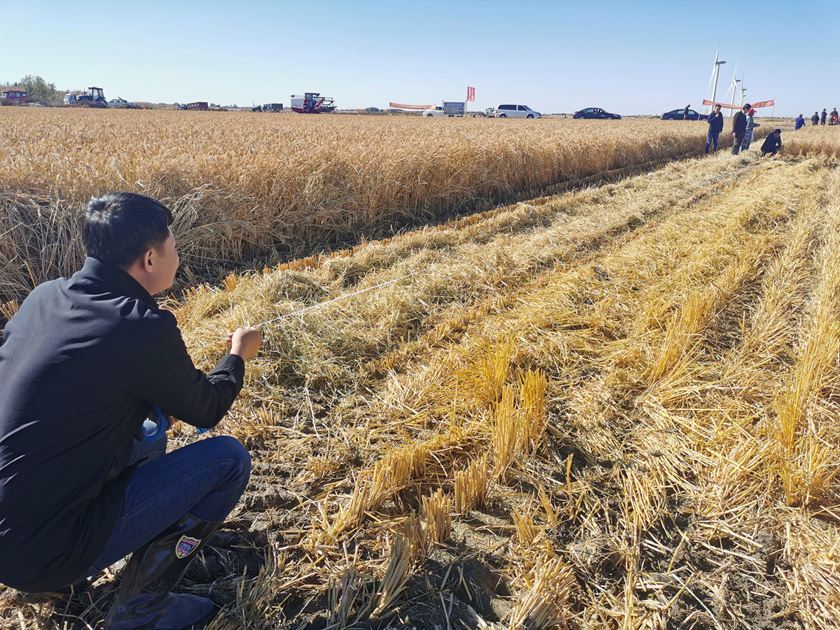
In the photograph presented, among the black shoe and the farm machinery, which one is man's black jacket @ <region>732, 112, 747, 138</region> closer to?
the black shoe

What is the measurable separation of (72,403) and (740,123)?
20259 millimetres

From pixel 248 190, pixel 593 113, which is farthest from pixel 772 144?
pixel 593 113

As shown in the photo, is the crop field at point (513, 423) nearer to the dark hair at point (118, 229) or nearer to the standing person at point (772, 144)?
the dark hair at point (118, 229)

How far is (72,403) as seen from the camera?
5.18ft

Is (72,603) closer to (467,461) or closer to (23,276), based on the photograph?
(467,461)

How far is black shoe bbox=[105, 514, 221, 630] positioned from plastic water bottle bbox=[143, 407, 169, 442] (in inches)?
15.9

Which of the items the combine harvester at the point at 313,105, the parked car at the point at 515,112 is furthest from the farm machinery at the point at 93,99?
the parked car at the point at 515,112

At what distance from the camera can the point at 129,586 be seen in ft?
6.10

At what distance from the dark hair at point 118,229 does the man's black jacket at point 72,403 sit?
2.1 inches

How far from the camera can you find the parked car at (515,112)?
4794cm

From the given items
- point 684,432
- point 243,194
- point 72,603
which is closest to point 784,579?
point 684,432

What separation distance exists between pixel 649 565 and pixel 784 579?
564 millimetres

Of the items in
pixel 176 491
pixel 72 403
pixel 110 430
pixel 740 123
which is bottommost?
pixel 176 491

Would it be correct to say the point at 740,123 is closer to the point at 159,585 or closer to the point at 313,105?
the point at 159,585
